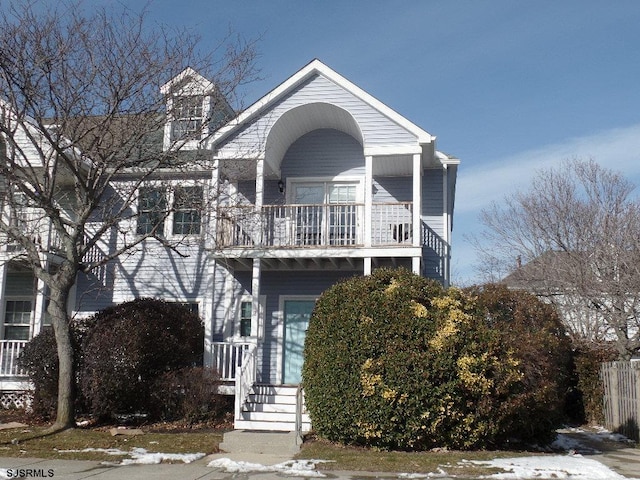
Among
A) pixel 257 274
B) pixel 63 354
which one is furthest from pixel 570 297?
pixel 63 354

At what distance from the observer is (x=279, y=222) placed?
629 inches

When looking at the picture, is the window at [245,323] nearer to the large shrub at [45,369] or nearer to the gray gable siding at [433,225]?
the large shrub at [45,369]

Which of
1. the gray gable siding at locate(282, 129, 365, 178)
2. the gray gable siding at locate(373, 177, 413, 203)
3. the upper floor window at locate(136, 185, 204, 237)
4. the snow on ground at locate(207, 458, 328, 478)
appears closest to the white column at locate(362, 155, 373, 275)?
the gray gable siding at locate(373, 177, 413, 203)

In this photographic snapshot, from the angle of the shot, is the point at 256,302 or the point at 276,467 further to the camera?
the point at 256,302

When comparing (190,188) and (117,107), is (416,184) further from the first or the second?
(117,107)

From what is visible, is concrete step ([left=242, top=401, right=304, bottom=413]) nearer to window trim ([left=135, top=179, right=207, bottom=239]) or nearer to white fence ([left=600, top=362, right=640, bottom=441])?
window trim ([left=135, top=179, right=207, bottom=239])

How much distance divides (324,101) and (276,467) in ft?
30.1

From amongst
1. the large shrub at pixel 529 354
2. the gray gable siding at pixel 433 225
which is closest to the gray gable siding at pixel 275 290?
the gray gable siding at pixel 433 225

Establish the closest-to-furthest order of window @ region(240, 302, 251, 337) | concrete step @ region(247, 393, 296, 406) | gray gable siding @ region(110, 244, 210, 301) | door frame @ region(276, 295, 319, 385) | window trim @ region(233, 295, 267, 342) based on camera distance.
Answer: concrete step @ region(247, 393, 296, 406) < window trim @ region(233, 295, 267, 342) < door frame @ region(276, 295, 319, 385) < window @ region(240, 302, 251, 337) < gray gable siding @ region(110, 244, 210, 301)

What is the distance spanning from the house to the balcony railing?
4 cm

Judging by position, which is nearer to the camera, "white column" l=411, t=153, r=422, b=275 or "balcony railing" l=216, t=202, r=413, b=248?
"white column" l=411, t=153, r=422, b=275

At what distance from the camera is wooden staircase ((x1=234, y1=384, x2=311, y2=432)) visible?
12.4m

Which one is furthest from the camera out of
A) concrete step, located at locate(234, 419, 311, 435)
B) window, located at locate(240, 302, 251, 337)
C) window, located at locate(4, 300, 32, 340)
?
window, located at locate(4, 300, 32, 340)

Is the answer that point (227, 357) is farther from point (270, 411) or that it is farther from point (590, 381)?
point (590, 381)
